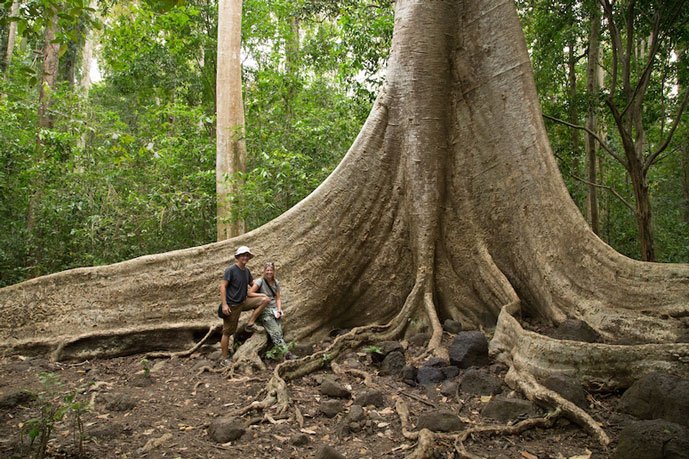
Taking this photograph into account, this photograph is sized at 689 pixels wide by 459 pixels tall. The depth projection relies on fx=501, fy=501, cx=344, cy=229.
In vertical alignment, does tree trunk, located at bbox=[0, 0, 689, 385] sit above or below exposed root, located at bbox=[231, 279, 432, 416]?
above

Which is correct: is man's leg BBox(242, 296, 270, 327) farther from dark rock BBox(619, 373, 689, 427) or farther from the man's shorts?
dark rock BBox(619, 373, 689, 427)

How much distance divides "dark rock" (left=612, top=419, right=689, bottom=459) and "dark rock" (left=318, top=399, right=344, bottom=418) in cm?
177

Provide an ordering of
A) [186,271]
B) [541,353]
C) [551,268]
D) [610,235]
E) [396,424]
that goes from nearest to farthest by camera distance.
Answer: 1. [396,424]
2. [541,353]
3. [551,268]
4. [186,271]
5. [610,235]

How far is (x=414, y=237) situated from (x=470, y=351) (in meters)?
1.73

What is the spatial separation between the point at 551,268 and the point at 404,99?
2487mm

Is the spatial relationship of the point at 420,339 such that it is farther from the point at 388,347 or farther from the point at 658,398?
the point at 658,398

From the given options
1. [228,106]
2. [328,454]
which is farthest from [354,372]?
[228,106]

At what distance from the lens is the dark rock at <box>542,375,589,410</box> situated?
3314 millimetres

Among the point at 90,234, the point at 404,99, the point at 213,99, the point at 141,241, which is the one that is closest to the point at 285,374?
the point at 404,99

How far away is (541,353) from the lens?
3684 mm

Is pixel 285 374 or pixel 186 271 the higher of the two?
pixel 186 271

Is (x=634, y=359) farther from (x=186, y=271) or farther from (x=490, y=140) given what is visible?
(x=186, y=271)

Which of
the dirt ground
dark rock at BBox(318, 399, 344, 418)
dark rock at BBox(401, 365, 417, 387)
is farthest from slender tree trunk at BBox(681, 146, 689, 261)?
dark rock at BBox(318, 399, 344, 418)

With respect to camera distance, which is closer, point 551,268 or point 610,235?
point 551,268
